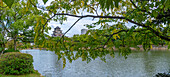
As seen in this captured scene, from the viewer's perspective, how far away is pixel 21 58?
27.8 ft

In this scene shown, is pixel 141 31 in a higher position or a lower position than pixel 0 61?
higher

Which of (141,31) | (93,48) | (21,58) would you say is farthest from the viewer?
(21,58)

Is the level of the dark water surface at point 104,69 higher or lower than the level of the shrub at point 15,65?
lower

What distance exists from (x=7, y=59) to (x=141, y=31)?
22.8 ft

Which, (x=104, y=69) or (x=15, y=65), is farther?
(x=104, y=69)

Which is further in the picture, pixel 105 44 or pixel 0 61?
pixel 0 61

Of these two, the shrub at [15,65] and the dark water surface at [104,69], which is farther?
the dark water surface at [104,69]

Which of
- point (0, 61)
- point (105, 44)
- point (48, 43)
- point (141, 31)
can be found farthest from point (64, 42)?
point (0, 61)

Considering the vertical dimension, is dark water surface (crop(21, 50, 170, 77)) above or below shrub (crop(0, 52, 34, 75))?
below

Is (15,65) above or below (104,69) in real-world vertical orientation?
above

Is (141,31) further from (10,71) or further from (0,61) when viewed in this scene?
(0,61)

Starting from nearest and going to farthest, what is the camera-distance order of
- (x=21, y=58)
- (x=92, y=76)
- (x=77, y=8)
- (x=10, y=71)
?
(x=77, y=8) < (x=10, y=71) < (x=21, y=58) < (x=92, y=76)

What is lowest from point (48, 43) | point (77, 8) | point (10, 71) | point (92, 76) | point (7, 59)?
point (92, 76)

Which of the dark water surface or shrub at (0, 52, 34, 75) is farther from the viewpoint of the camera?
the dark water surface
